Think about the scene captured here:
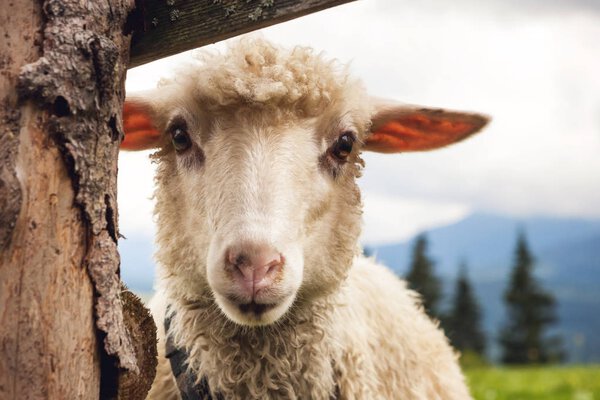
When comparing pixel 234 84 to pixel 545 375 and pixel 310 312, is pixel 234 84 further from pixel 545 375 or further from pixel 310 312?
pixel 545 375

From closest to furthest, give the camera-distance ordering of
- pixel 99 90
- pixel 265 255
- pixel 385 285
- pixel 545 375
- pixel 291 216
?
1. pixel 99 90
2. pixel 265 255
3. pixel 291 216
4. pixel 385 285
5. pixel 545 375

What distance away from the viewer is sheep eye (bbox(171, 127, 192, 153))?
3012 mm

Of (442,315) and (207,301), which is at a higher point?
(442,315)

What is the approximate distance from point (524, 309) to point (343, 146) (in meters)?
43.1

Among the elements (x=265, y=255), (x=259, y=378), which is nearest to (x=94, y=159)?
(x=265, y=255)

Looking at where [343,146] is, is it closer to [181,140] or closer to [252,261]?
[181,140]

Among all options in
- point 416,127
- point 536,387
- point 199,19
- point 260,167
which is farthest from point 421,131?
point 536,387

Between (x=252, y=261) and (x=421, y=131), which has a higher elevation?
(x=421, y=131)

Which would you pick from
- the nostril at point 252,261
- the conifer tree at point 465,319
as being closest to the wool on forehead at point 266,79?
the nostril at point 252,261

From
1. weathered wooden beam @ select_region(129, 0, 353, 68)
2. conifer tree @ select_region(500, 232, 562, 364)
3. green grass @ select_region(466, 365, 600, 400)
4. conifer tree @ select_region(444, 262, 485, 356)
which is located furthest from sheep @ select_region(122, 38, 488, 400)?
conifer tree @ select_region(500, 232, 562, 364)

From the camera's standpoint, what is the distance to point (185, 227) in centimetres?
303

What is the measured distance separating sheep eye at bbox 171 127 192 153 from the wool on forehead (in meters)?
0.17

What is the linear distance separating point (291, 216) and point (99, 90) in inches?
38.3

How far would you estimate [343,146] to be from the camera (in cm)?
308
